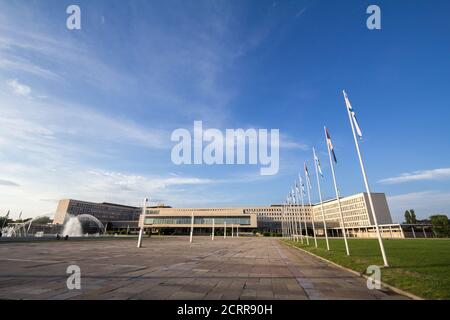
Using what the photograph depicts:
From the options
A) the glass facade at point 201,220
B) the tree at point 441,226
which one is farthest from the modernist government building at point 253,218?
the tree at point 441,226

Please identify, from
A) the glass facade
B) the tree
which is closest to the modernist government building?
the glass facade

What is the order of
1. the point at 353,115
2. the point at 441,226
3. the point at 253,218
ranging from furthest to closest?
1. the point at 253,218
2. the point at 441,226
3. the point at 353,115

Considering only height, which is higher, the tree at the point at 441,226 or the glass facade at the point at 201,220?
the glass facade at the point at 201,220

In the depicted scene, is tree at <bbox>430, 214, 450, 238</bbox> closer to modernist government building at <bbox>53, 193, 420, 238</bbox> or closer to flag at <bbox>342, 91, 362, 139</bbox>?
modernist government building at <bbox>53, 193, 420, 238</bbox>

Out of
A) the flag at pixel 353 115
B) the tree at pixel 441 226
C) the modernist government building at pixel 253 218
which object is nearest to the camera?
the flag at pixel 353 115

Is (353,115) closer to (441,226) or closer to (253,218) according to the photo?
(253,218)

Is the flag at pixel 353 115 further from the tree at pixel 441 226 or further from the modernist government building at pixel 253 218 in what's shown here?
the tree at pixel 441 226

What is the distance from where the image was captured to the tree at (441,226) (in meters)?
117

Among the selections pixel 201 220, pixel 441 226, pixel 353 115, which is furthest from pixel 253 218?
pixel 353 115

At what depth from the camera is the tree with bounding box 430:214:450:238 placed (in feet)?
383

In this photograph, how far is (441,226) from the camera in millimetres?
118250
